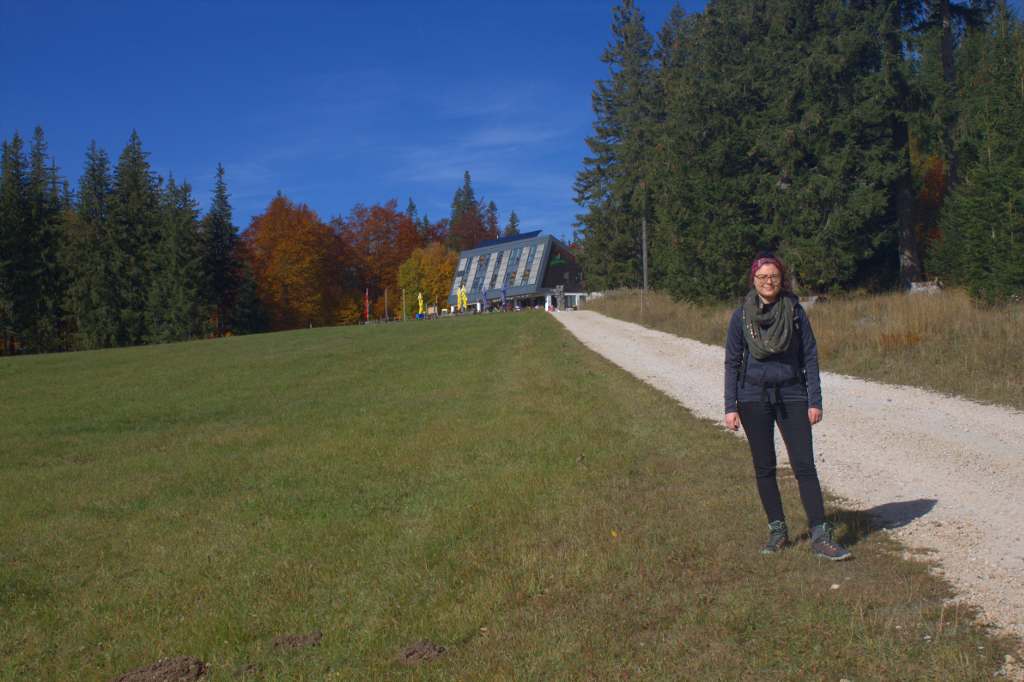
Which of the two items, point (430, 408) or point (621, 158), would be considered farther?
point (621, 158)

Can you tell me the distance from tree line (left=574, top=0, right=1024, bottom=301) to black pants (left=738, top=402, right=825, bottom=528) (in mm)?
19026

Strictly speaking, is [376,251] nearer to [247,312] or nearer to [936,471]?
[247,312]

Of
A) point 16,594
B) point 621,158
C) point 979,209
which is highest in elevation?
point 621,158

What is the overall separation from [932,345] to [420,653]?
479 inches

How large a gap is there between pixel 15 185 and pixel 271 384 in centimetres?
5164

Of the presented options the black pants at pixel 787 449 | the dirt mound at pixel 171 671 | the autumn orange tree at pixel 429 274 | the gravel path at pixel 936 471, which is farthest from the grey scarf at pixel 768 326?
the autumn orange tree at pixel 429 274

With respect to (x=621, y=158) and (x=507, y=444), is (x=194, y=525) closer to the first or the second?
(x=507, y=444)

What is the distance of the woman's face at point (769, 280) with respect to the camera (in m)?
4.33

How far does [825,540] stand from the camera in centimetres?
422

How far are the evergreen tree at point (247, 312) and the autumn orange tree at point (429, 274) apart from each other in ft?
74.6

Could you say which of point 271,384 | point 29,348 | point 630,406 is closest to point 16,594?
point 630,406

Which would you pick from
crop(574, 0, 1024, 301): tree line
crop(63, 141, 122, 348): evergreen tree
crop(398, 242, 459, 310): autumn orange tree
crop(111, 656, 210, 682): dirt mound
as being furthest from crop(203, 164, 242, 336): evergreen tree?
crop(111, 656, 210, 682): dirt mound

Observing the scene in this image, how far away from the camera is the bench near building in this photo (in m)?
83.8

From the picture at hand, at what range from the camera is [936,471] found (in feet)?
20.3
